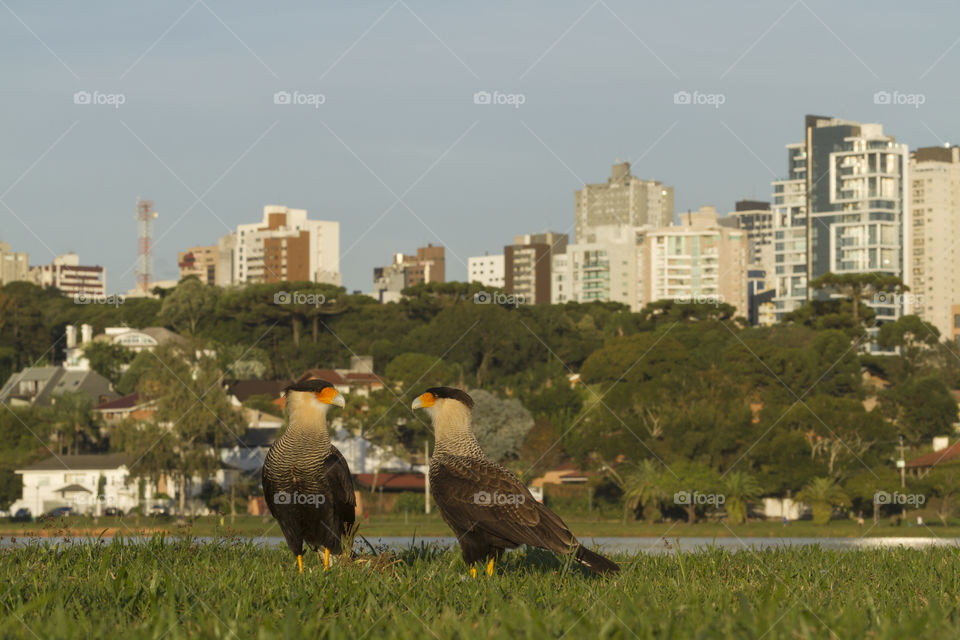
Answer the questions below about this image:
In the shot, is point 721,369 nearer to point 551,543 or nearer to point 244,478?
point 244,478

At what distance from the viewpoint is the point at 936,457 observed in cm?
7144

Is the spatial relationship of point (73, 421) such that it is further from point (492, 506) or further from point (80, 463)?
point (492, 506)

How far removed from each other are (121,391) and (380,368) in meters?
22.1

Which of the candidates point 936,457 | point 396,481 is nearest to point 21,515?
point 396,481

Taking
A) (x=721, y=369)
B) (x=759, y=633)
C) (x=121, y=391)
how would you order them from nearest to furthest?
1. (x=759, y=633)
2. (x=721, y=369)
3. (x=121, y=391)

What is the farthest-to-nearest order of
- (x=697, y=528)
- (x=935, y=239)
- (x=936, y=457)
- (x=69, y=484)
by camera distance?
(x=935, y=239) < (x=69, y=484) < (x=936, y=457) < (x=697, y=528)

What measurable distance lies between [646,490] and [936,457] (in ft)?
60.7

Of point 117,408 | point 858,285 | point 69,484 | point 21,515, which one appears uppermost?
point 858,285

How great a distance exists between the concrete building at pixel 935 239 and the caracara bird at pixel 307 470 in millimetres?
193557

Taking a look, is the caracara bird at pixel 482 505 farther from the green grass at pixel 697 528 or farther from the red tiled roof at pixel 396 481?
the red tiled roof at pixel 396 481

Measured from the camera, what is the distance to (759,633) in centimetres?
649

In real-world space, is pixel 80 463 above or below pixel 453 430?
below

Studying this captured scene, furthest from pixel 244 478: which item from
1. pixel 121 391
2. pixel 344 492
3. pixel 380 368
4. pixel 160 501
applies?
pixel 344 492

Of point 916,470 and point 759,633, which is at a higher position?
point 759,633
